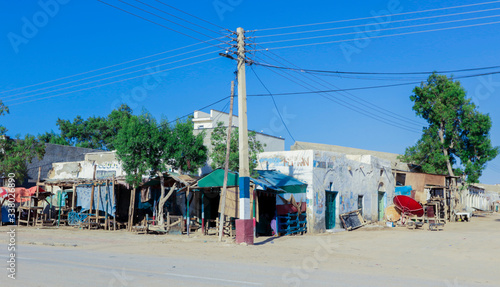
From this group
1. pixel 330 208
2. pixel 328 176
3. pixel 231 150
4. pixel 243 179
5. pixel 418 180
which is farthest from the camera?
pixel 418 180

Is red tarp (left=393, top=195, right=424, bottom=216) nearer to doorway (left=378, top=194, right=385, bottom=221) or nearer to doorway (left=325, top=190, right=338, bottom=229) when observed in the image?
doorway (left=378, top=194, right=385, bottom=221)

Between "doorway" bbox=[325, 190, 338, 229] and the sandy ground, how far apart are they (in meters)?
4.23

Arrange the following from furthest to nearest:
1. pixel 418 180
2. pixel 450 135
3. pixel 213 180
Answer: pixel 450 135, pixel 418 180, pixel 213 180

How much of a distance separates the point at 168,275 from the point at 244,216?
26.9 ft

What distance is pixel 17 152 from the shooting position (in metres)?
29.5

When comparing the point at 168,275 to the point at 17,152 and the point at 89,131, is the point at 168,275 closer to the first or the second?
the point at 17,152

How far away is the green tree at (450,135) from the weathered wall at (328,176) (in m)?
13.2

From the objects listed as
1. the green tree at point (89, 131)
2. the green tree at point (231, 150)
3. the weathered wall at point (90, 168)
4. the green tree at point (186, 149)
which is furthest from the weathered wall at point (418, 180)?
the green tree at point (89, 131)

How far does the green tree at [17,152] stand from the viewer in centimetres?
2841

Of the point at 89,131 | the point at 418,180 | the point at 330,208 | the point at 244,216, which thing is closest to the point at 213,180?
the point at 244,216

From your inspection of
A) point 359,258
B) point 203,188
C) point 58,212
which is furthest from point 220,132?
point 359,258

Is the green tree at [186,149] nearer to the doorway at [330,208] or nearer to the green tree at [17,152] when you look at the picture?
the doorway at [330,208]

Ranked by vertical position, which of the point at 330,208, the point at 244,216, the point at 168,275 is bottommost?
the point at 168,275

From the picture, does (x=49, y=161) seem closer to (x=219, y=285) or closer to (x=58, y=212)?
(x=58, y=212)
